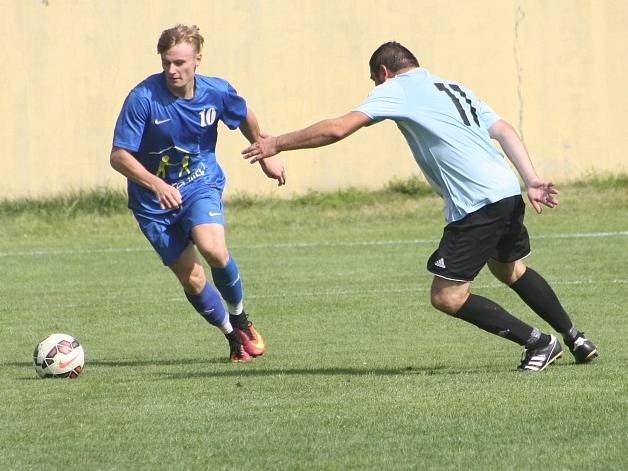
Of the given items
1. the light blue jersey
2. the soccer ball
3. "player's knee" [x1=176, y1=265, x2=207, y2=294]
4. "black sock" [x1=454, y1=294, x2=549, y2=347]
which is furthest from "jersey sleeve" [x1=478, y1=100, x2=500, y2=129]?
the soccer ball

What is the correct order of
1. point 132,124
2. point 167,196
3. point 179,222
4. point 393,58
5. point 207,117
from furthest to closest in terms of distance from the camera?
point 179,222 → point 207,117 → point 132,124 → point 167,196 → point 393,58

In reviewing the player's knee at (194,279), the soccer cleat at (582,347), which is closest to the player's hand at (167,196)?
the player's knee at (194,279)

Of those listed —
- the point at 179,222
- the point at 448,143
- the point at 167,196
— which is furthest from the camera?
the point at 179,222

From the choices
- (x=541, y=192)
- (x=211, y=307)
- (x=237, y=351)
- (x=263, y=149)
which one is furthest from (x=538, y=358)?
(x=211, y=307)

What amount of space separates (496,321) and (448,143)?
1065 millimetres

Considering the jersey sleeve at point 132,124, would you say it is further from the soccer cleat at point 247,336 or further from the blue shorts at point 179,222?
the soccer cleat at point 247,336

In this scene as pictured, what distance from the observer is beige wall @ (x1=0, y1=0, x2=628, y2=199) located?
2177cm

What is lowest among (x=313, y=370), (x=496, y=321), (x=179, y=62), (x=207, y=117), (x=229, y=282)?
(x=313, y=370)

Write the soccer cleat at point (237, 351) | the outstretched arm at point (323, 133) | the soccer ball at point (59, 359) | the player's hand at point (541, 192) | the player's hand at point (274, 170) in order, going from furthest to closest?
the player's hand at point (274, 170)
the soccer cleat at point (237, 351)
the soccer ball at point (59, 359)
the player's hand at point (541, 192)
the outstretched arm at point (323, 133)

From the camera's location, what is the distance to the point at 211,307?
9195 mm

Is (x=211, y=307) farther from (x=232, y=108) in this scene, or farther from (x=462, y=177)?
(x=462, y=177)

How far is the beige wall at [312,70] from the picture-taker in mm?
21766

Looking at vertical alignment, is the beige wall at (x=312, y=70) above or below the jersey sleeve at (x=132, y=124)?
below

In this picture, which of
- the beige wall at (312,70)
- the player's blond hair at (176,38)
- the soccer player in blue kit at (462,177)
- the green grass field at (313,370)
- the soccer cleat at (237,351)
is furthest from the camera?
the beige wall at (312,70)
